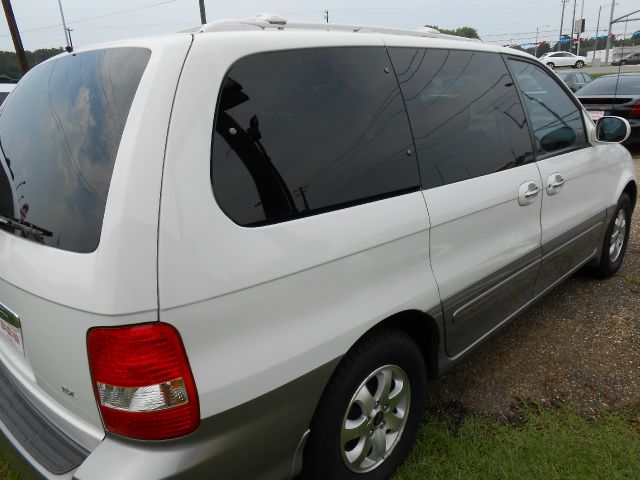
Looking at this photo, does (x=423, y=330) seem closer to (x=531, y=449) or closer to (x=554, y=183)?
(x=531, y=449)

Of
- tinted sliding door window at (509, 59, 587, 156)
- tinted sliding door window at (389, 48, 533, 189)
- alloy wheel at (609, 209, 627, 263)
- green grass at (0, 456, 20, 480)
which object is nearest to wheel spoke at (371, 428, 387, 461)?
tinted sliding door window at (389, 48, 533, 189)

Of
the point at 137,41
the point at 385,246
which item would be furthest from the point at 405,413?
the point at 137,41

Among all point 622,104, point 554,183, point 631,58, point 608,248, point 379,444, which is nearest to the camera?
point 379,444

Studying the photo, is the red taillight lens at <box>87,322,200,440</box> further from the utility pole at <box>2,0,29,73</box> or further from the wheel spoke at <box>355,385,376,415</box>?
the utility pole at <box>2,0,29,73</box>

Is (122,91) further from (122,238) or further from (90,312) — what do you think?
(90,312)

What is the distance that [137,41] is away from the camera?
152 centimetres

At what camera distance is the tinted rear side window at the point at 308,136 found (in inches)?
55.2

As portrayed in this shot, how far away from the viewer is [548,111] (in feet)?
9.70

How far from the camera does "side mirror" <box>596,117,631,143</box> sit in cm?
334

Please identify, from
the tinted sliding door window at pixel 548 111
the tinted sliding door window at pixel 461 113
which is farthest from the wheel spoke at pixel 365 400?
the tinted sliding door window at pixel 548 111

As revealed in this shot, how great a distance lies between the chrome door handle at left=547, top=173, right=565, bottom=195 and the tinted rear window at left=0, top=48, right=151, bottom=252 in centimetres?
226

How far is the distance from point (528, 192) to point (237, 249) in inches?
70.4

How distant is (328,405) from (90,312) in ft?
2.80

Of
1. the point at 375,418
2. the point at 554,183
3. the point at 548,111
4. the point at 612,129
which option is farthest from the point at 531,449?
the point at 612,129
